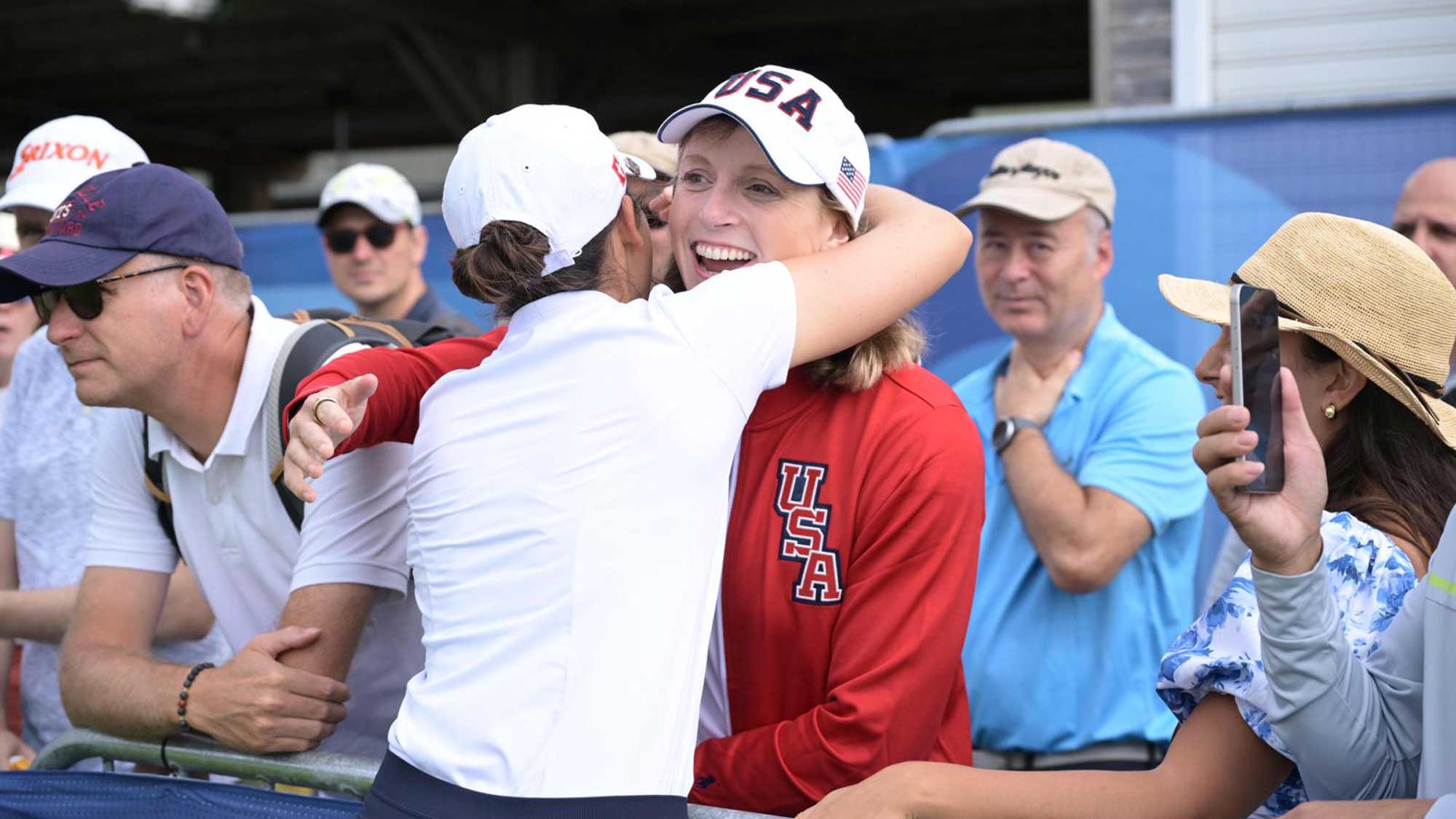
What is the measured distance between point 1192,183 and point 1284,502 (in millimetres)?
2720

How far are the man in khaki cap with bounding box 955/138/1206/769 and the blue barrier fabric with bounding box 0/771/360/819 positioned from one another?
5.39ft

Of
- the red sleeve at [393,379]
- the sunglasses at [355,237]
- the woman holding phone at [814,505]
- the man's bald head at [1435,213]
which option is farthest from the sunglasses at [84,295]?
the man's bald head at [1435,213]

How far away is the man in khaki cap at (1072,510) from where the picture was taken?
313 cm

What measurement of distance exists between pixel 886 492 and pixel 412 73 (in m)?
10.7

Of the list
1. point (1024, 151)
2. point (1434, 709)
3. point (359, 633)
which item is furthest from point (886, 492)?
point (1024, 151)

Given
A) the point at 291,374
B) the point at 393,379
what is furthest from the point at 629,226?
the point at 291,374

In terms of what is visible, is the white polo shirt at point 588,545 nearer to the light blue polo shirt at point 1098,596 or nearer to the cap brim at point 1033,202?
the light blue polo shirt at point 1098,596

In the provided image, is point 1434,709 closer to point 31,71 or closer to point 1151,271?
point 1151,271

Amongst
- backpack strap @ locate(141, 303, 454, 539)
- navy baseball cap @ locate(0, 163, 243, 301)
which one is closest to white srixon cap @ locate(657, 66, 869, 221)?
backpack strap @ locate(141, 303, 454, 539)

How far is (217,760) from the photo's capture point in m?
2.30

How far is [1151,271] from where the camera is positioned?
4.12m

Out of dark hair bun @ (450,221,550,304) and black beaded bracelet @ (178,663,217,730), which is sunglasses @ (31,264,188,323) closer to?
black beaded bracelet @ (178,663,217,730)

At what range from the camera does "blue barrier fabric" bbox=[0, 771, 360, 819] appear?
2160mm

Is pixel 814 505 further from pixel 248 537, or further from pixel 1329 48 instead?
pixel 1329 48
